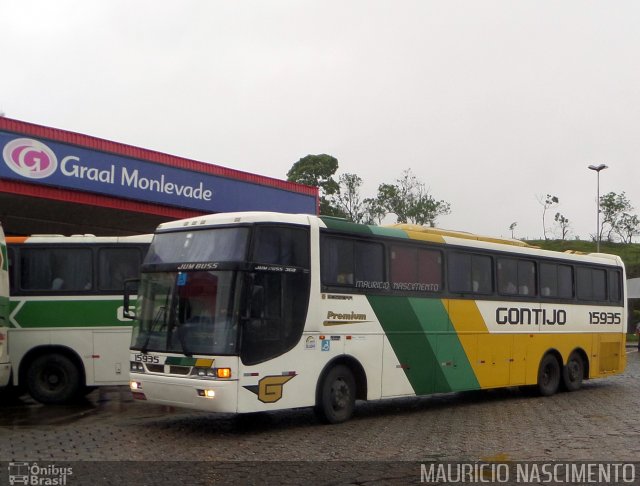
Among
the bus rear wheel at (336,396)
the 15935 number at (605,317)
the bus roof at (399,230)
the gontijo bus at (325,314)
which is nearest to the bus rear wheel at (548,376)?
the gontijo bus at (325,314)

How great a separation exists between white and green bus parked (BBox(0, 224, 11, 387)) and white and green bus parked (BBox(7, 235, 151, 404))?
2.11ft

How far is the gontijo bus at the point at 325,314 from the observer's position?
34.7 ft

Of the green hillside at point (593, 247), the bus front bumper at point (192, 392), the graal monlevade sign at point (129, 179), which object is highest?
the green hillside at point (593, 247)

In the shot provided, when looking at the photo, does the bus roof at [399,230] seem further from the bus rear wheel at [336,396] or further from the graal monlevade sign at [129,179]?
the graal monlevade sign at [129,179]

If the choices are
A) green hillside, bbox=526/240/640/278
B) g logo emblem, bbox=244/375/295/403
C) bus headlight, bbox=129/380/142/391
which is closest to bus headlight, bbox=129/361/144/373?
bus headlight, bbox=129/380/142/391

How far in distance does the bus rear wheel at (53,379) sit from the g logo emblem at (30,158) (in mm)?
7148

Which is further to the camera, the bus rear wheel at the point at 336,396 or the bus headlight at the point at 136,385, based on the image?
the bus rear wheel at the point at 336,396

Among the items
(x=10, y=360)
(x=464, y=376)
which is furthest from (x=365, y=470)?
(x=10, y=360)

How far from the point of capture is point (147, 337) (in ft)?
36.6

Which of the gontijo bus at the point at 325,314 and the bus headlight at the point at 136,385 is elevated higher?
the gontijo bus at the point at 325,314

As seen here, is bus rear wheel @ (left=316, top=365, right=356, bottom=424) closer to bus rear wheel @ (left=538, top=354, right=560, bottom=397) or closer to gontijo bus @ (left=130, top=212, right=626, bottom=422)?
gontijo bus @ (left=130, top=212, right=626, bottom=422)

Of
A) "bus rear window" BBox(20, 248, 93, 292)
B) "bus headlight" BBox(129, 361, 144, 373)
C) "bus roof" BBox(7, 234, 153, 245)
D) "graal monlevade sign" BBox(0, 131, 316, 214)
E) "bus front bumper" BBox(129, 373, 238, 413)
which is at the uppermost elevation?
"graal monlevade sign" BBox(0, 131, 316, 214)

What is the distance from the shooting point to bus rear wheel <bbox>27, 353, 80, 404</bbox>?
13.8 metres

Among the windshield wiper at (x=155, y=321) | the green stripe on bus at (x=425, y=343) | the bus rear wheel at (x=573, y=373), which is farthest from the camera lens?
the bus rear wheel at (x=573, y=373)
